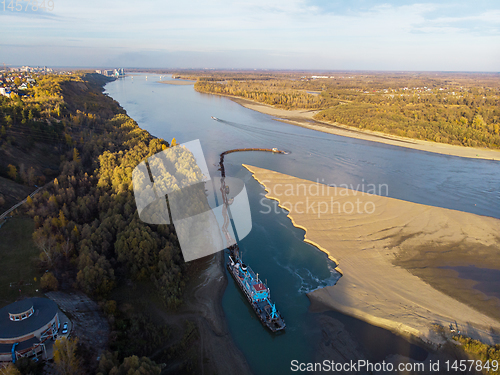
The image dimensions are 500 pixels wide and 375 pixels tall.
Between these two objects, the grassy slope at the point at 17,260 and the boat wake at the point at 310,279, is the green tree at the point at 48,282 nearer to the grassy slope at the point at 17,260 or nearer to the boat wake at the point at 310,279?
the grassy slope at the point at 17,260

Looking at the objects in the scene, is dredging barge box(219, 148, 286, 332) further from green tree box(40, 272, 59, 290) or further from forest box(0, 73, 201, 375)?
green tree box(40, 272, 59, 290)

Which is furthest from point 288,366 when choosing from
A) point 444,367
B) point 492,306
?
point 492,306

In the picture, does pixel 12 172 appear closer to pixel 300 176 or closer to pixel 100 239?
pixel 100 239

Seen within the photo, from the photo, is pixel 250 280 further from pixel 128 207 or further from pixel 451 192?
pixel 451 192

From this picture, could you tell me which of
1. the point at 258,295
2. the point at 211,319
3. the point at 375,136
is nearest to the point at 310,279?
the point at 258,295

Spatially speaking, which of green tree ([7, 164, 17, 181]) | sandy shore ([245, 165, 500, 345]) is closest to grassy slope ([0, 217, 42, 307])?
green tree ([7, 164, 17, 181])

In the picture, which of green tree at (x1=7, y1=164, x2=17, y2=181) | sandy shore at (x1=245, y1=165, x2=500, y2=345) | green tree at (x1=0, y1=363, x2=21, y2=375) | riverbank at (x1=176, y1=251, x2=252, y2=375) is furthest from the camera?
green tree at (x1=7, y1=164, x2=17, y2=181)
